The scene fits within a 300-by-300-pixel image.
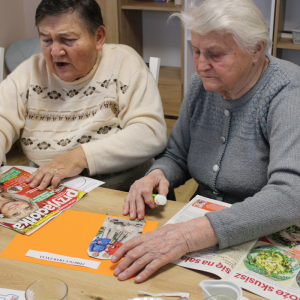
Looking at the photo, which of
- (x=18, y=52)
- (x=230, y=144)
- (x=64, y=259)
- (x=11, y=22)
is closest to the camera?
(x=64, y=259)

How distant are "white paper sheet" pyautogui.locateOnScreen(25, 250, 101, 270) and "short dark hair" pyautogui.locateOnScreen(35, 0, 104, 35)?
94cm

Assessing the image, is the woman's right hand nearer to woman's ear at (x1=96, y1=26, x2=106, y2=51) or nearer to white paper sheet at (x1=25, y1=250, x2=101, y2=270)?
white paper sheet at (x1=25, y1=250, x2=101, y2=270)

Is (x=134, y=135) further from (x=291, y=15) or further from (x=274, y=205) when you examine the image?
(x=291, y=15)

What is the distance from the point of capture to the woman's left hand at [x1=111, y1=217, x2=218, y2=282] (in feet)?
2.94

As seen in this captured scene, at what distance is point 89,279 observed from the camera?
88cm

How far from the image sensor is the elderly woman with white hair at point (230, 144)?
0.95 m

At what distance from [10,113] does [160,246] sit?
0.99 m

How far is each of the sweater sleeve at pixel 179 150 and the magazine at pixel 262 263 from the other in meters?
0.49

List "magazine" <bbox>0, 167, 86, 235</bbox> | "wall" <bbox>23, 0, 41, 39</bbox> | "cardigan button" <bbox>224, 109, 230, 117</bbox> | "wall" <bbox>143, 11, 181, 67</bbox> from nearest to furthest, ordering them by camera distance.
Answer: "magazine" <bbox>0, 167, 86, 235</bbox>
"cardigan button" <bbox>224, 109, 230, 117</bbox>
"wall" <bbox>143, 11, 181, 67</bbox>
"wall" <bbox>23, 0, 41, 39</bbox>

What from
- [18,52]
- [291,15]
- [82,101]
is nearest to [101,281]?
[82,101]

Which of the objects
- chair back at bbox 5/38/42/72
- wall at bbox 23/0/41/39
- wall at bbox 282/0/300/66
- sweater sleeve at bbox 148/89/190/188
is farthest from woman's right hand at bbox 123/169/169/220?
wall at bbox 23/0/41/39

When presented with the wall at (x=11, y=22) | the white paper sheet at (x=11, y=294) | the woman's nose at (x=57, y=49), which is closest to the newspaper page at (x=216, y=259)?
the white paper sheet at (x=11, y=294)

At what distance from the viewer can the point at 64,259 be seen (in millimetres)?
957

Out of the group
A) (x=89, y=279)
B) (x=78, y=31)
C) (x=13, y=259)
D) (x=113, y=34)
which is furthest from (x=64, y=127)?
(x=113, y=34)
